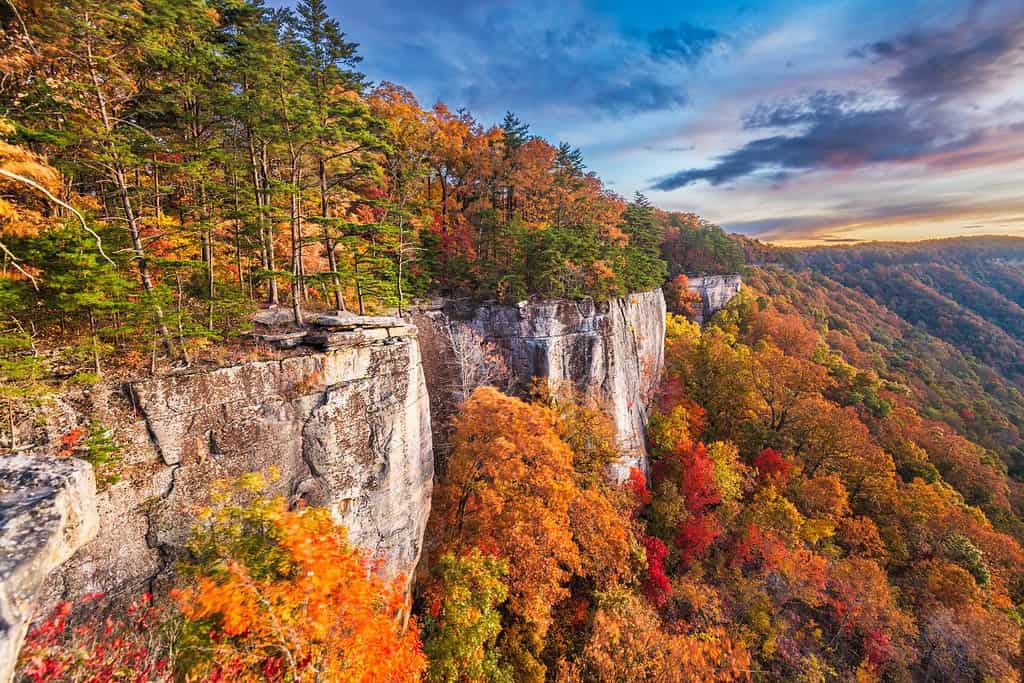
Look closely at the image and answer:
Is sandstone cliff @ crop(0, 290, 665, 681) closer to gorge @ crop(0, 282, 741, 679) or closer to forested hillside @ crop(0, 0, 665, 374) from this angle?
gorge @ crop(0, 282, 741, 679)

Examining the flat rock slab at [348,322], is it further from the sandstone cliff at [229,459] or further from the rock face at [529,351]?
the rock face at [529,351]

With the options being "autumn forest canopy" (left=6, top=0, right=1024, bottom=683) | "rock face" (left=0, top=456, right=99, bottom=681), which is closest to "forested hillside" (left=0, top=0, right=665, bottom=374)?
"autumn forest canopy" (left=6, top=0, right=1024, bottom=683)

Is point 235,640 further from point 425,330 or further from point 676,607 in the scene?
point 676,607

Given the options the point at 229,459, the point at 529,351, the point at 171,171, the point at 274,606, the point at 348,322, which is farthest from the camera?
the point at 529,351

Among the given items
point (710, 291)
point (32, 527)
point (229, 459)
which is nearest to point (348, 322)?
point (229, 459)

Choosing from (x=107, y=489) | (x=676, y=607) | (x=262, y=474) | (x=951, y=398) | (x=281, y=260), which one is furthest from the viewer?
(x=951, y=398)

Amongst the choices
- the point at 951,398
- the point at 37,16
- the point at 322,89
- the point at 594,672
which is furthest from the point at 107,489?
the point at 951,398

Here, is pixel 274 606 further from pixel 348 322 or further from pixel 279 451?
pixel 348 322
